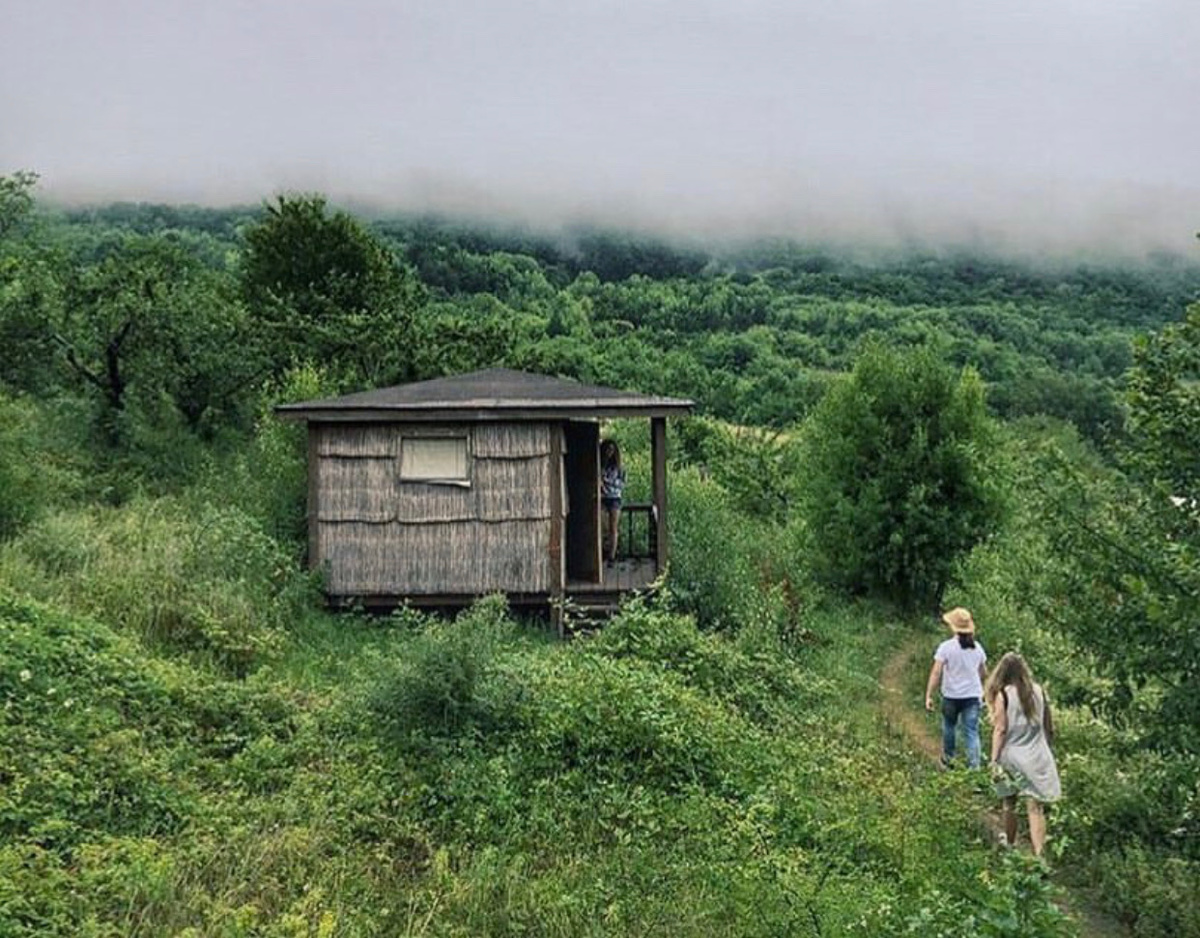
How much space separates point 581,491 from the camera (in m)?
16.6

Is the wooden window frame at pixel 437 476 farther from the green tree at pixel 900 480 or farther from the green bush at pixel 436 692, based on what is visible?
the green tree at pixel 900 480

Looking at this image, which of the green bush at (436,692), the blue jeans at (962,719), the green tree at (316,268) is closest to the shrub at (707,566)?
the blue jeans at (962,719)

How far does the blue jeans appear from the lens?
938 cm

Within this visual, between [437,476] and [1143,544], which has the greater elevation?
[1143,544]

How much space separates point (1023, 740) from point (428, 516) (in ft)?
26.9

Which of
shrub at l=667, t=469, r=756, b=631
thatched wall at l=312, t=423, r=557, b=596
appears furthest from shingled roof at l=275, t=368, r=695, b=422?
shrub at l=667, t=469, r=756, b=631

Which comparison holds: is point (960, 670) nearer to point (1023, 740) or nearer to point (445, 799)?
point (1023, 740)

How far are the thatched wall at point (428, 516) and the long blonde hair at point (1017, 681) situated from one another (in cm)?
714

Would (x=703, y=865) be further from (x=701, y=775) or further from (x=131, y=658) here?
(x=131, y=658)

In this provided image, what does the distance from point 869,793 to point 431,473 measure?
779 cm

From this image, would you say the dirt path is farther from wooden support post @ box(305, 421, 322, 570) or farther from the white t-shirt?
wooden support post @ box(305, 421, 322, 570)

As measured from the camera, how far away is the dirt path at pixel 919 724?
23.2 feet

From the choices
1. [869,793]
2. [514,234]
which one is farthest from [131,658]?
[514,234]

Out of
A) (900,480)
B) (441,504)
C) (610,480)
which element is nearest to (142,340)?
(441,504)
